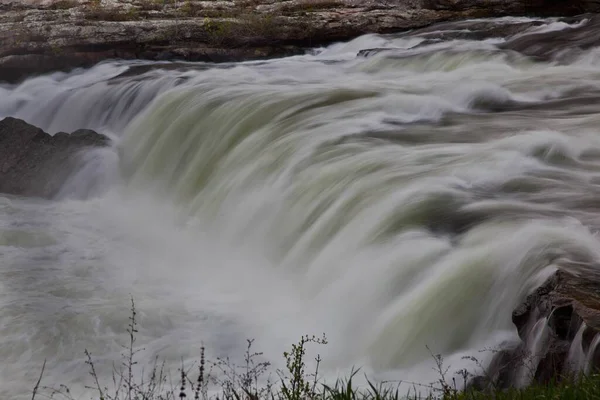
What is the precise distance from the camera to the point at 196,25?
1777cm

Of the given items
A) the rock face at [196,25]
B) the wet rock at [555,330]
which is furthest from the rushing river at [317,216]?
the rock face at [196,25]

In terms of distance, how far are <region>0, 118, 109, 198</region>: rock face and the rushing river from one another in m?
0.34

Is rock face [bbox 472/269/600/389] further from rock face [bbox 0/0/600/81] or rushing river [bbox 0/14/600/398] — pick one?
rock face [bbox 0/0/600/81]

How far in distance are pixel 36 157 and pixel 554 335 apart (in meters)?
9.20

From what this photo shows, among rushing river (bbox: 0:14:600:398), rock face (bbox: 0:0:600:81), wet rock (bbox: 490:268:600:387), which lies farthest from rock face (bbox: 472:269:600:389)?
rock face (bbox: 0:0:600:81)

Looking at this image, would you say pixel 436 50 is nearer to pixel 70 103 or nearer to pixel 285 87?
pixel 285 87

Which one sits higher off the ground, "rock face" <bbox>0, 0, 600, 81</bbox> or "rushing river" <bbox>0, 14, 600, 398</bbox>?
"rock face" <bbox>0, 0, 600, 81</bbox>

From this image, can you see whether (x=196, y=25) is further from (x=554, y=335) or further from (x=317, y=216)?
(x=554, y=335)

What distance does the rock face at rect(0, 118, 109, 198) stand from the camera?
11.6 metres

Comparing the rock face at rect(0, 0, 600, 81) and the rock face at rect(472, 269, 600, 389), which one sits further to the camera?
the rock face at rect(0, 0, 600, 81)

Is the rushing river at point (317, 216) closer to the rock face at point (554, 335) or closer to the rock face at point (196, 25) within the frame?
the rock face at point (554, 335)

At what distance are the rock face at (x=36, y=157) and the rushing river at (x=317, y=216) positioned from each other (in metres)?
0.34

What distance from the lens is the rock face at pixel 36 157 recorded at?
457 inches

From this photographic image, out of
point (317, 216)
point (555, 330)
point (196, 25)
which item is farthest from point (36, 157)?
point (555, 330)
